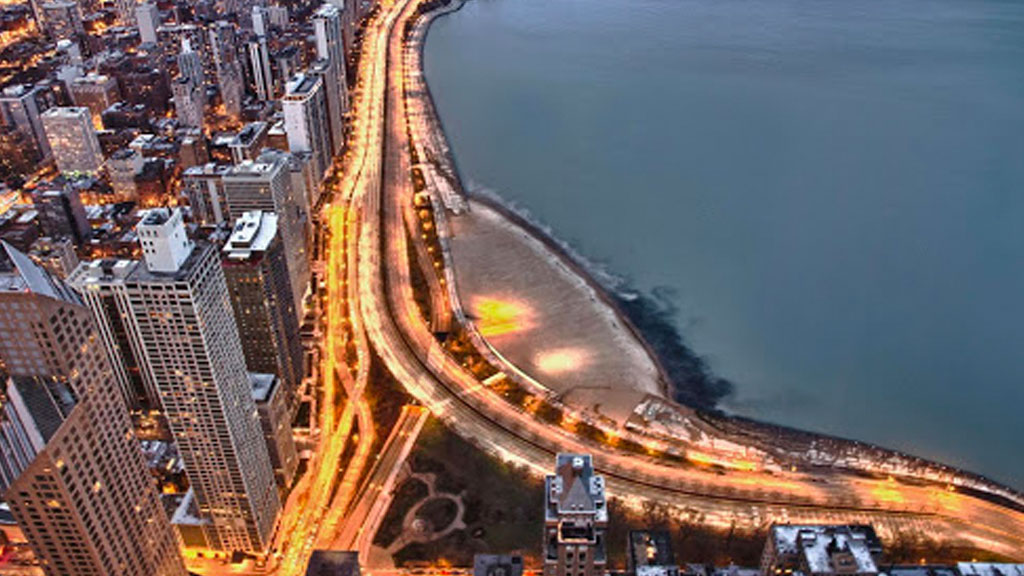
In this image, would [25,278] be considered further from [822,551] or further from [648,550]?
[822,551]

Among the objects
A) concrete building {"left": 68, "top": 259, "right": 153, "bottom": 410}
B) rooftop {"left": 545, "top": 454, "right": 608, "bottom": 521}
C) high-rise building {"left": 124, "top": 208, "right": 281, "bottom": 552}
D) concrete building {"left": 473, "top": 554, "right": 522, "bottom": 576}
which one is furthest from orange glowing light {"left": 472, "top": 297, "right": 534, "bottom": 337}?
concrete building {"left": 473, "top": 554, "right": 522, "bottom": 576}

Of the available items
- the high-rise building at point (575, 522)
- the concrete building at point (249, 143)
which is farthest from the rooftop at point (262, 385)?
the concrete building at point (249, 143)

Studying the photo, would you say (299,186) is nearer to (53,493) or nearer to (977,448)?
(53,493)

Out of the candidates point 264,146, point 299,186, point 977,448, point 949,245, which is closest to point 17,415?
point 299,186

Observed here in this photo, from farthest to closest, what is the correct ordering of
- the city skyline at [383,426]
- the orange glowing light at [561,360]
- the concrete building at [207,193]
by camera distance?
1. the concrete building at [207,193]
2. the orange glowing light at [561,360]
3. the city skyline at [383,426]

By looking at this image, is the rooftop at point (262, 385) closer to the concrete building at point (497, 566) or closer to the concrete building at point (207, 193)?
the concrete building at point (497, 566)

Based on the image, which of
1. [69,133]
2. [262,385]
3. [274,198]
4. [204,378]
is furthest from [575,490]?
[69,133]
